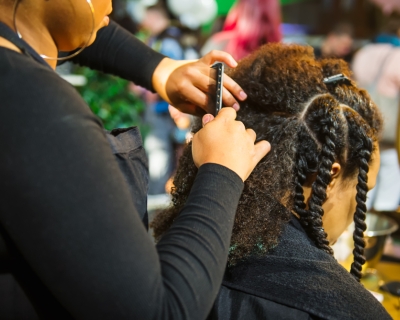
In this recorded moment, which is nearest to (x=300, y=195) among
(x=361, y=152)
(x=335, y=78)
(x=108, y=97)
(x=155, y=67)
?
(x=361, y=152)

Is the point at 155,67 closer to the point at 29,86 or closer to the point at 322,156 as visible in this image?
the point at 322,156

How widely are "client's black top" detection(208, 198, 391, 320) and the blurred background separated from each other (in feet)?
1.43

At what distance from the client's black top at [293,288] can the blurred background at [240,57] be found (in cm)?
44

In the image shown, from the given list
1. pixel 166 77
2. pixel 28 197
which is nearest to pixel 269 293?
pixel 28 197

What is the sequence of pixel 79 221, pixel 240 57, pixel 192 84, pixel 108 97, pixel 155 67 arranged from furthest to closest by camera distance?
pixel 108 97 → pixel 240 57 → pixel 155 67 → pixel 192 84 → pixel 79 221

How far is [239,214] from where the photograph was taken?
0.91 m

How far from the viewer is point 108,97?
124 inches

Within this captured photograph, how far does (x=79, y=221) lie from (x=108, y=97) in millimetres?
2724

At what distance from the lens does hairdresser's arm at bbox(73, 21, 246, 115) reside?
3.35ft

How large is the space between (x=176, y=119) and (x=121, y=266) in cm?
73

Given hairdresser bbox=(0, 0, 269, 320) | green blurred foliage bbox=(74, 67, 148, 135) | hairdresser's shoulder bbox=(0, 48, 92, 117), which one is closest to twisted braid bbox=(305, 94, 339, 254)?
hairdresser bbox=(0, 0, 269, 320)

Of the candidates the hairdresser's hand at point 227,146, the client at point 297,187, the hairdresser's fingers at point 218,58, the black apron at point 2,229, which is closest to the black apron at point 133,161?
the black apron at point 2,229

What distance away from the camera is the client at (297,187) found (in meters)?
0.84

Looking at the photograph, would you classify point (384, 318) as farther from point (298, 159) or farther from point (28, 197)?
point (28, 197)
